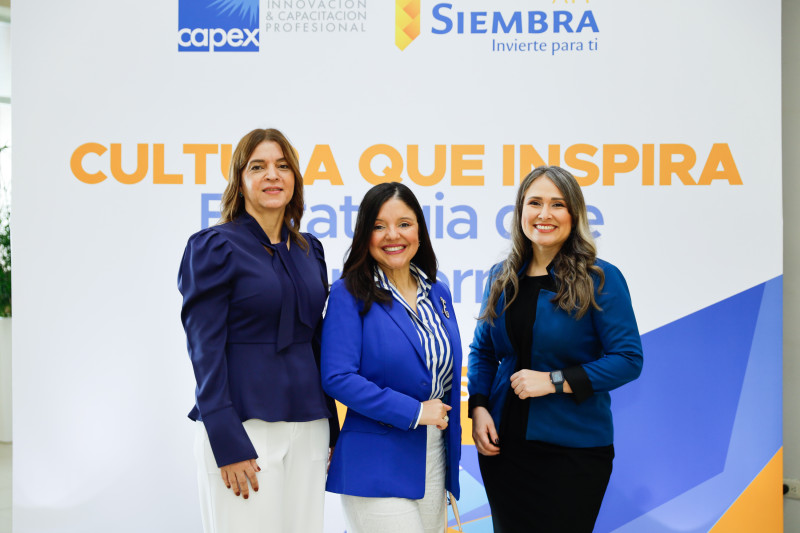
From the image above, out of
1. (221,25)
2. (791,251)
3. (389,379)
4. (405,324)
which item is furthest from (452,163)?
(791,251)

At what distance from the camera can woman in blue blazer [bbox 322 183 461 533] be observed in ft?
5.97

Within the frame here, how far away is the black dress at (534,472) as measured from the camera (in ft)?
6.55

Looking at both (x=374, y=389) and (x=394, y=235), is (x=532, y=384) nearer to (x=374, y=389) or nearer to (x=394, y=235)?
(x=374, y=389)

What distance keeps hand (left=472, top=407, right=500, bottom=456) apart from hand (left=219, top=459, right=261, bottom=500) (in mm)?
697

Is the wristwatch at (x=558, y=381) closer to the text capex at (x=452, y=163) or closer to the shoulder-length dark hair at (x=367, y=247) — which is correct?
the shoulder-length dark hair at (x=367, y=247)

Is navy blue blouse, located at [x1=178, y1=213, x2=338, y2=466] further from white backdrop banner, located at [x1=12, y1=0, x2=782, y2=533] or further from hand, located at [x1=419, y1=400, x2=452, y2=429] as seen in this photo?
white backdrop banner, located at [x1=12, y1=0, x2=782, y2=533]

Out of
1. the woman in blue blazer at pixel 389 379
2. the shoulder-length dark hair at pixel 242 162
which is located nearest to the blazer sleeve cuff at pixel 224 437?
the woman in blue blazer at pixel 389 379

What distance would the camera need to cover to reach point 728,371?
330cm

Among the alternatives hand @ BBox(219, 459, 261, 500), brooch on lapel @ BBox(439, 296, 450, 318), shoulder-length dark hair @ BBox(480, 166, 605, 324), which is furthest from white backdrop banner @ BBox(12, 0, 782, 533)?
hand @ BBox(219, 459, 261, 500)

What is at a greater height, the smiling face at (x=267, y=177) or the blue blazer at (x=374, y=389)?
the smiling face at (x=267, y=177)

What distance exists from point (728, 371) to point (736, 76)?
1.48 meters

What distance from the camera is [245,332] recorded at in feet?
6.26

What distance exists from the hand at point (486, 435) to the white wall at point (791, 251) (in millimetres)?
2405

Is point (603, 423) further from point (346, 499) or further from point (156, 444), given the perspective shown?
point (156, 444)
